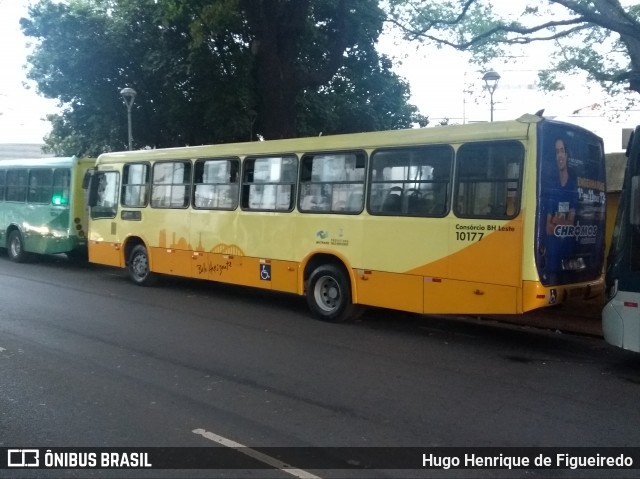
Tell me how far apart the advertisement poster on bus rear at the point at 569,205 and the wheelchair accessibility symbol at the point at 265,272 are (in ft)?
16.2

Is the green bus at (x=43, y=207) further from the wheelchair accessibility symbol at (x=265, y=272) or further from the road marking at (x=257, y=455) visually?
the road marking at (x=257, y=455)

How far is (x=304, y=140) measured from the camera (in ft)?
36.8

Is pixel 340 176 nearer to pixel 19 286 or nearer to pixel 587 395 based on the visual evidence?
pixel 587 395

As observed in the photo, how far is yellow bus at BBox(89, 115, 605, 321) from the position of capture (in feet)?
27.9

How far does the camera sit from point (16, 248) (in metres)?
19.7

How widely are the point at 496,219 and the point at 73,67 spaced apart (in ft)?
54.3

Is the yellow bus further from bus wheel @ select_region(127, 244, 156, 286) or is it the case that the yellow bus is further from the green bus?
the green bus

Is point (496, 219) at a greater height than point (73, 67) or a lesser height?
lesser

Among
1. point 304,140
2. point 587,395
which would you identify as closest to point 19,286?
point 304,140

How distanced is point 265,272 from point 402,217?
121 inches

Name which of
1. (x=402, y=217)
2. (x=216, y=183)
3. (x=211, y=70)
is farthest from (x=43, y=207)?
(x=402, y=217)

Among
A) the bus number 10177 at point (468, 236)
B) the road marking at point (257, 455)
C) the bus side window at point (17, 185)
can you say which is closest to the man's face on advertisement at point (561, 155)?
the bus number 10177 at point (468, 236)

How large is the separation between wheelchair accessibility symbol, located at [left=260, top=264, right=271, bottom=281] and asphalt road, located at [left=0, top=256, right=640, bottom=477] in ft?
2.13

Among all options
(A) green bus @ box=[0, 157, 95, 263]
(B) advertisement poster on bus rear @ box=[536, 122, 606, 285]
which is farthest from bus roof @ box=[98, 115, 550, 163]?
(A) green bus @ box=[0, 157, 95, 263]
